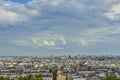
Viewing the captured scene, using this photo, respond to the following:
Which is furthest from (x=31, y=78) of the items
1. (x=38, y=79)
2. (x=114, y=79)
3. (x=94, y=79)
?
(x=94, y=79)

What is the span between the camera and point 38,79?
7188cm

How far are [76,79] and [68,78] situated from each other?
11.4 meters

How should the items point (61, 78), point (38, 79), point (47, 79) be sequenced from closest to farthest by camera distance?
point (38, 79) < point (47, 79) < point (61, 78)

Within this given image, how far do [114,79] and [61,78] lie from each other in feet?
165

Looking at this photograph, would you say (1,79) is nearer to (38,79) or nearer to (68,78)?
(38,79)

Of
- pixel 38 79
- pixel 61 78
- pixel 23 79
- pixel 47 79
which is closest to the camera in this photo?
pixel 38 79

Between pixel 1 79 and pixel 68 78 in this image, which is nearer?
pixel 1 79

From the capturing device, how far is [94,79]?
4867 inches

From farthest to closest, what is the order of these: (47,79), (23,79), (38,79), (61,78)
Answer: (61,78)
(47,79)
(23,79)
(38,79)

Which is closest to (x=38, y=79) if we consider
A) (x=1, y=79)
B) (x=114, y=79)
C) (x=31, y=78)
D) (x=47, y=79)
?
(x=31, y=78)

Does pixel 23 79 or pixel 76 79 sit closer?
pixel 23 79

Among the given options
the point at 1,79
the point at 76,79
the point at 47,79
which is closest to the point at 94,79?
the point at 76,79

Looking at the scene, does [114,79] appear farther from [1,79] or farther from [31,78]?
[1,79]

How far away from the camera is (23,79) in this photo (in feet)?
253
